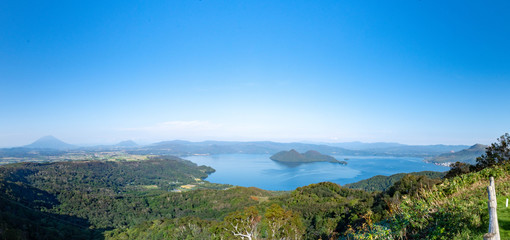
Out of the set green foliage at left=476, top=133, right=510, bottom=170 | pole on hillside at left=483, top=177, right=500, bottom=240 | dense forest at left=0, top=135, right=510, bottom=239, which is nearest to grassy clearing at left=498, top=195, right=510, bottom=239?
dense forest at left=0, top=135, right=510, bottom=239

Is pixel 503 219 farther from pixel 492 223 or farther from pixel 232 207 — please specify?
pixel 232 207

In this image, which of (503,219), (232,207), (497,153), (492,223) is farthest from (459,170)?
(232,207)

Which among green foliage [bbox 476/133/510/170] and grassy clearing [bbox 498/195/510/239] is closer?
grassy clearing [bbox 498/195/510/239]

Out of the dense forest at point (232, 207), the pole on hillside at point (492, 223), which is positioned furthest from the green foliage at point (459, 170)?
the pole on hillside at point (492, 223)

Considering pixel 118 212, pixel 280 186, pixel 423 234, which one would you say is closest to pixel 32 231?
pixel 118 212

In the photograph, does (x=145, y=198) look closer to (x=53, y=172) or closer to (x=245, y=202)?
(x=245, y=202)

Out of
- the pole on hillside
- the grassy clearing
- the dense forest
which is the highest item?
the pole on hillside

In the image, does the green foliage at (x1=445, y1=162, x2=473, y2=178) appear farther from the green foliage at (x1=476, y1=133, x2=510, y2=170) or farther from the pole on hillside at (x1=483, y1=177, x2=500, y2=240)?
the pole on hillside at (x1=483, y1=177, x2=500, y2=240)

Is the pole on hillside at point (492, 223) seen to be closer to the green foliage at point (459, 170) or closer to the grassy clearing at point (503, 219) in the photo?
the grassy clearing at point (503, 219)
